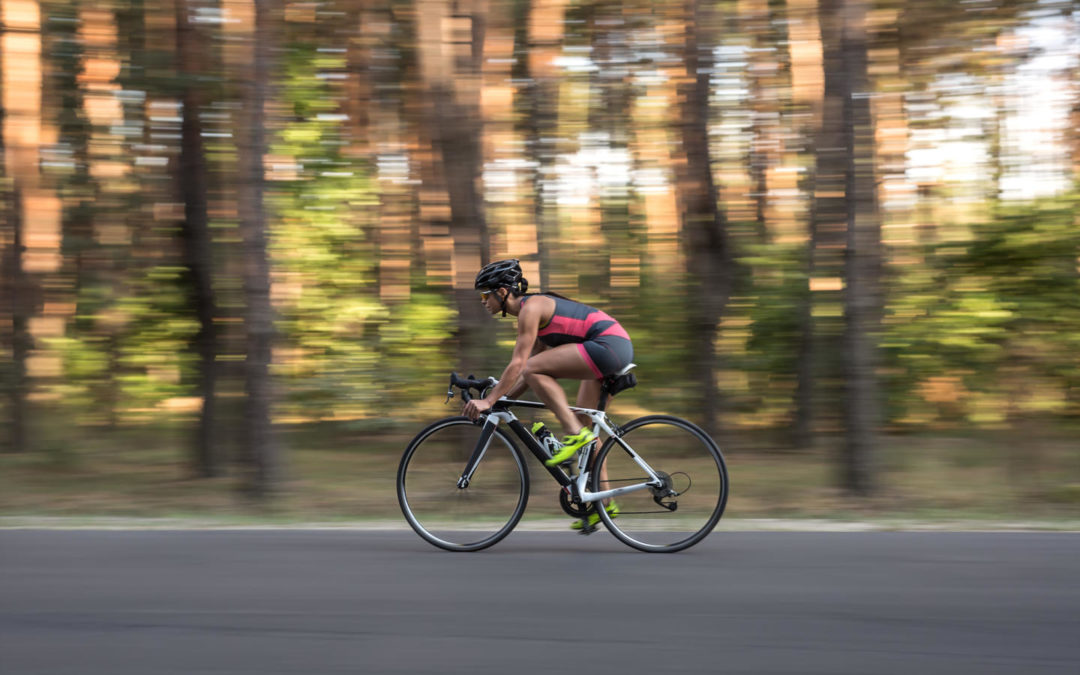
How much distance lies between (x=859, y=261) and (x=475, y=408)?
4.29 m

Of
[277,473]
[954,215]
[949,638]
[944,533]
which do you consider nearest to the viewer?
[949,638]

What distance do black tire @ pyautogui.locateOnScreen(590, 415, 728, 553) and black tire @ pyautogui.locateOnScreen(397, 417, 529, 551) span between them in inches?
21.9

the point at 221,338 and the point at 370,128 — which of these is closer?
the point at 221,338

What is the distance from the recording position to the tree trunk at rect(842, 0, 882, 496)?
8992 millimetres

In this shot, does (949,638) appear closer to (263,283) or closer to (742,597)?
(742,597)

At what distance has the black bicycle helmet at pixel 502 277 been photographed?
6.25 metres

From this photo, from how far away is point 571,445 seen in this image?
6.24 m

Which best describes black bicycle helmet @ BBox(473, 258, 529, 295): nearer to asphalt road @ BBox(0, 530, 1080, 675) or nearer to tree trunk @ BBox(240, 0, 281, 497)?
asphalt road @ BBox(0, 530, 1080, 675)

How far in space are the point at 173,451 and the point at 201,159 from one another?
3.74 m

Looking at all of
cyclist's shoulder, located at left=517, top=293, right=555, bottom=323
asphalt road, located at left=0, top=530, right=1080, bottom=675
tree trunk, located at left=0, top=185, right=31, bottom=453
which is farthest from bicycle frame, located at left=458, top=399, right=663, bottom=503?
tree trunk, located at left=0, top=185, right=31, bottom=453

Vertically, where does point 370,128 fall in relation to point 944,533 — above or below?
above

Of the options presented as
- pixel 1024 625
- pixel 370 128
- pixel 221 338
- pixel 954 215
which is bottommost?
pixel 1024 625

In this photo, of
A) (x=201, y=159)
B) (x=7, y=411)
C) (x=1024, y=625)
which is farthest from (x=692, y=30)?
(x=7, y=411)

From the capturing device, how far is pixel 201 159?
34.3ft
